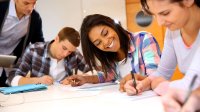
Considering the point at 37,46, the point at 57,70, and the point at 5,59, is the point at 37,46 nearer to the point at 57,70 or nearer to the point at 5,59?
the point at 57,70

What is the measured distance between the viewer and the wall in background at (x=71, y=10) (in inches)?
144

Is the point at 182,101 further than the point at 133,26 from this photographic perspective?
No

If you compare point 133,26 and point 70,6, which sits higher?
point 70,6

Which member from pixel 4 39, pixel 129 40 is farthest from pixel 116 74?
pixel 4 39

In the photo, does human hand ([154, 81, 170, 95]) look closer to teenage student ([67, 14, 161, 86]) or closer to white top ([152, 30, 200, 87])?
white top ([152, 30, 200, 87])

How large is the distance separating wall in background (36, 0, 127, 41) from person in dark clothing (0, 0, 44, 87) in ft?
4.68

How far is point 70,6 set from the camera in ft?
12.2

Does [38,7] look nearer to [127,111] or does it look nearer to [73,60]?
[73,60]

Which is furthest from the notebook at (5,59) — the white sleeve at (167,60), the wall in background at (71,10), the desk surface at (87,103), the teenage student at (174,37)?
the wall in background at (71,10)

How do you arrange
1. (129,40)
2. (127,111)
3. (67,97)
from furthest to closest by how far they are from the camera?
(129,40), (67,97), (127,111)

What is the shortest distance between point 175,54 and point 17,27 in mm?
1289

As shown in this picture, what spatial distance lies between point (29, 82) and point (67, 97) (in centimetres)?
65

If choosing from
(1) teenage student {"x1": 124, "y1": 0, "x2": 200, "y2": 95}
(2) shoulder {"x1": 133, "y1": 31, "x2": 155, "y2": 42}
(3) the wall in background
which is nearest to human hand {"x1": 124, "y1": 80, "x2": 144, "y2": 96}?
(1) teenage student {"x1": 124, "y1": 0, "x2": 200, "y2": 95}

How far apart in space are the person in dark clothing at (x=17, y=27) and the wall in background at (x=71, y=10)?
56.1 inches
